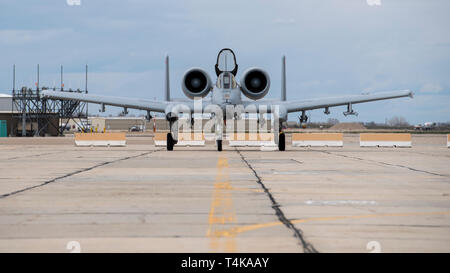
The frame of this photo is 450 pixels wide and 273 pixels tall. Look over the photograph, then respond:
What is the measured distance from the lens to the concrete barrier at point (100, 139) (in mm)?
37219

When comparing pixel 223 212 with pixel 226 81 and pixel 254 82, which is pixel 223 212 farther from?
pixel 254 82

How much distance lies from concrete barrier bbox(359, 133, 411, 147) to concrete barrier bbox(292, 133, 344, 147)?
68.7 inches

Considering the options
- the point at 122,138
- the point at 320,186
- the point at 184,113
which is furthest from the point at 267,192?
the point at 122,138

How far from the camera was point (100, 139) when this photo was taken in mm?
37406

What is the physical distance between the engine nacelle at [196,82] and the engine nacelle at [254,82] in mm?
1746

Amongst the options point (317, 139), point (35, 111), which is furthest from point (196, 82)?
point (35, 111)

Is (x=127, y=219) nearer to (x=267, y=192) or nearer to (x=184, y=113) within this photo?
(x=267, y=192)

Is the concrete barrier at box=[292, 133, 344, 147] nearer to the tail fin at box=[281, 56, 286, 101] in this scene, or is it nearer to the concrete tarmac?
the tail fin at box=[281, 56, 286, 101]

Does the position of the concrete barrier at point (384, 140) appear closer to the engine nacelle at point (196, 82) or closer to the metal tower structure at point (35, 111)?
the engine nacelle at point (196, 82)

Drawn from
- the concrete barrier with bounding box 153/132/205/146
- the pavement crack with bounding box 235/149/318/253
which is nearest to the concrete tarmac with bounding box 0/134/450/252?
the pavement crack with bounding box 235/149/318/253

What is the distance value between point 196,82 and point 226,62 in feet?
6.21

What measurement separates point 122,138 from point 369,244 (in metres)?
32.8

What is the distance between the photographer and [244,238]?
6484 mm

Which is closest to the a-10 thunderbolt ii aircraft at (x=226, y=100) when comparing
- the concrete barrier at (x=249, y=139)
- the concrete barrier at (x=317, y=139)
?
the concrete barrier at (x=317, y=139)
